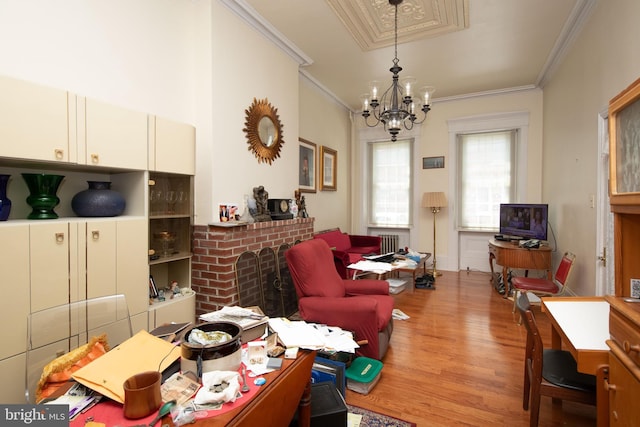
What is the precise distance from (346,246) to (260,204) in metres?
2.35

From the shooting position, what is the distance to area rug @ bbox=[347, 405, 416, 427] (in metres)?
1.86

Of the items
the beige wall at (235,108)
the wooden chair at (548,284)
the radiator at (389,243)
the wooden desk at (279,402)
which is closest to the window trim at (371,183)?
the radiator at (389,243)

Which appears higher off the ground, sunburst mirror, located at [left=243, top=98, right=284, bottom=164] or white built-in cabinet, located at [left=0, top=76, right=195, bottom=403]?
sunburst mirror, located at [left=243, top=98, right=284, bottom=164]

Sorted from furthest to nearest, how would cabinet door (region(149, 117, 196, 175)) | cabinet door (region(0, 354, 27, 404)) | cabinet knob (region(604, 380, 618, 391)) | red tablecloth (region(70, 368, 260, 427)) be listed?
1. cabinet door (region(149, 117, 196, 175))
2. cabinet door (region(0, 354, 27, 404))
3. cabinet knob (region(604, 380, 618, 391))
4. red tablecloth (region(70, 368, 260, 427))

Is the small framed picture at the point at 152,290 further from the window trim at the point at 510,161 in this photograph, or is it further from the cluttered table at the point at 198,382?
the window trim at the point at 510,161

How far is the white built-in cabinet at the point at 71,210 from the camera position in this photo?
5.10 ft

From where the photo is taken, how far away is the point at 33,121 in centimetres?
163

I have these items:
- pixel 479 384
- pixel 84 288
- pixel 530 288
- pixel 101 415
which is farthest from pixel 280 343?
pixel 530 288

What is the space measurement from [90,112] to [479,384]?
10.5ft

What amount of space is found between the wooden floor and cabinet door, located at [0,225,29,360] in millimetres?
1927

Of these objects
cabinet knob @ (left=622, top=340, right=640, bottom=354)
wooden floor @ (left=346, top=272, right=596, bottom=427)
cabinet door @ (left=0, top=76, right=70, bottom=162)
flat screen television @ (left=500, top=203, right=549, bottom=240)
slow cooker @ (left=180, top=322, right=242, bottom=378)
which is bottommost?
wooden floor @ (left=346, top=272, right=596, bottom=427)

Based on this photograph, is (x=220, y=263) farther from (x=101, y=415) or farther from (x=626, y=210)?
(x=626, y=210)

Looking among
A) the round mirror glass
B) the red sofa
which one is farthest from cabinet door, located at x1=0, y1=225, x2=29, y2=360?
the red sofa

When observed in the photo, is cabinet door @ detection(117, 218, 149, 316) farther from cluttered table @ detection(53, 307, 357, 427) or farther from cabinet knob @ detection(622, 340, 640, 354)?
cabinet knob @ detection(622, 340, 640, 354)
